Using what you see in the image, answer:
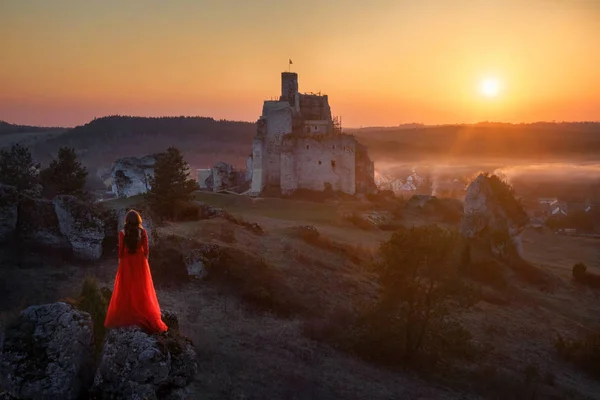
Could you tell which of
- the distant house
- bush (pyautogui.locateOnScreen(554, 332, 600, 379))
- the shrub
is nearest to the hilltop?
the distant house

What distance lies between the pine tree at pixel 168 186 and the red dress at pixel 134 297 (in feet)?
65.7

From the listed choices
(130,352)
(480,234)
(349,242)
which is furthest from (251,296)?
(480,234)

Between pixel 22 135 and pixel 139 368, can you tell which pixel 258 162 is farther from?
pixel 22 135

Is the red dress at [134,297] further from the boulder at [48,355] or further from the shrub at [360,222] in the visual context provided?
the shrub at [360,222]

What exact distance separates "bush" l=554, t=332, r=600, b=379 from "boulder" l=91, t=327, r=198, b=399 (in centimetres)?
1548

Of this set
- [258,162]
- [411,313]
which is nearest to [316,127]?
[258,162]

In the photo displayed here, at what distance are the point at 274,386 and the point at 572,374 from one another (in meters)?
11.5

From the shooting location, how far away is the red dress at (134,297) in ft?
28.3

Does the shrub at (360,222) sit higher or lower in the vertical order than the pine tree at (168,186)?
lower

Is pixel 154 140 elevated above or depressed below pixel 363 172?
→ above

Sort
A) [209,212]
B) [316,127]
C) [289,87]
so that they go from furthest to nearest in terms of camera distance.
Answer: [289,87], [316,127], [209,212]

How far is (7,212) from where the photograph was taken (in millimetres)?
18953

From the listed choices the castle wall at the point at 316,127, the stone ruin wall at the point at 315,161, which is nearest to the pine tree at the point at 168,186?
the stone ruin wall at the point at 315,161

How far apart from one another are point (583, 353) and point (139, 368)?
1679cm
